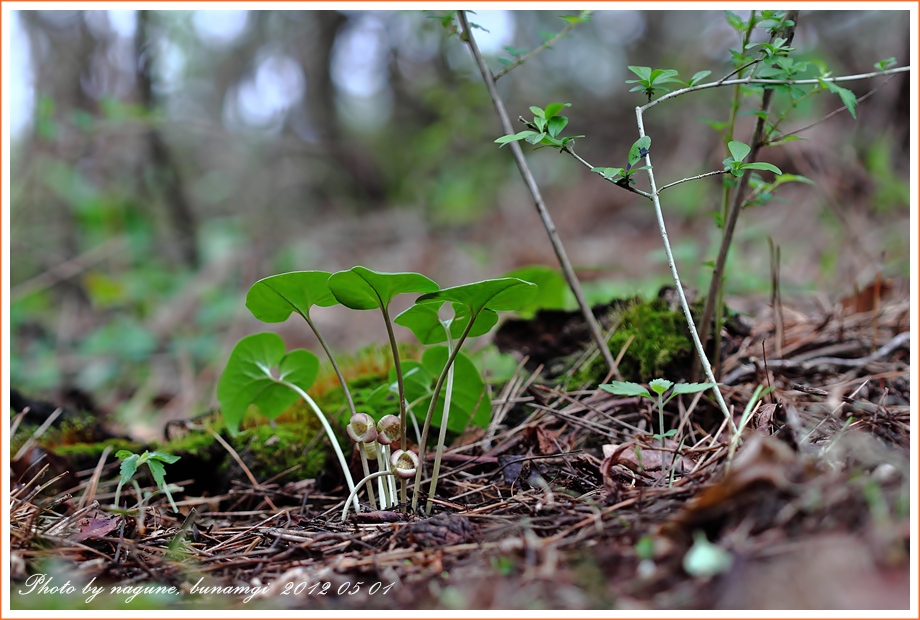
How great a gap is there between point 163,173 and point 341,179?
2.42 meters

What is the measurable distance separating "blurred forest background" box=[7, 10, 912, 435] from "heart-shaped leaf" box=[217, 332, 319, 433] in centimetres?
164

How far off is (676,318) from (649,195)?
2.47ft

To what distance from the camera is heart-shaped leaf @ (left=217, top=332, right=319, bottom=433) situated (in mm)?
1768

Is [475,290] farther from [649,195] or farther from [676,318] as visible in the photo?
[676,318]

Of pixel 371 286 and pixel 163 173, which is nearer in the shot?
pixel 371 286

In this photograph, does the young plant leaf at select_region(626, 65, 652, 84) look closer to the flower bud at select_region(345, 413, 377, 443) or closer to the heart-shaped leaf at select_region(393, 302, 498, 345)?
the heart-shaped leaf at select_region(393, 302, 498, 345)

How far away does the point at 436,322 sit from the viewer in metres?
1.67

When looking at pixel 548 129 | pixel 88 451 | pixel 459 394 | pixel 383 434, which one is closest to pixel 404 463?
pixel 383 434

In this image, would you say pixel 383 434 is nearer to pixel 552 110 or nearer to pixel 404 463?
pixel 404 463

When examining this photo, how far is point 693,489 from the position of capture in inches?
46.9

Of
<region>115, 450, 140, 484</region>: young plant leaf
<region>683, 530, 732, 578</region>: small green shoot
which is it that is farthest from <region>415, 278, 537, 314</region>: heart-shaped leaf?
<region>115, 450, 140, 484</region>: young plant leaf

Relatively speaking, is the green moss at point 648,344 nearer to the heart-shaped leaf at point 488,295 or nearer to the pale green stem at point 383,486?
the heart-shaped leaf at point 488,295

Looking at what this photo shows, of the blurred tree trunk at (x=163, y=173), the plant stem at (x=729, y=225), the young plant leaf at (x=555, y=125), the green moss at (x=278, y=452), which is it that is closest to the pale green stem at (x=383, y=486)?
the green moss at (x=278, y=452)

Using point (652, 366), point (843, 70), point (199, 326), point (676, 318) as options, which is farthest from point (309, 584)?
point (843, 70)
